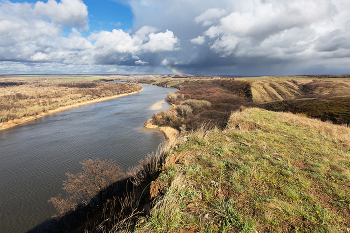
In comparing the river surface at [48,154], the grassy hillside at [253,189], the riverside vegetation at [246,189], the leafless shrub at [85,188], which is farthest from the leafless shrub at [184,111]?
the grassy hillside at [253,189]

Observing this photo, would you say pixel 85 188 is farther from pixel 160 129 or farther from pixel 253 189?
pixel 160 129

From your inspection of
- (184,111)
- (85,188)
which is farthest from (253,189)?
(184,111)

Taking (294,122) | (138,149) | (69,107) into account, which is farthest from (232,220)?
(69,107)

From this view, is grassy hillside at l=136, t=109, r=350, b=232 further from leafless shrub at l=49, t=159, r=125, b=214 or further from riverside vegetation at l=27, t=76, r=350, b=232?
leafless shrub at l=49, t=159, r=125, b=214

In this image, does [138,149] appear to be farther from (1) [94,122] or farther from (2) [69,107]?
(2) [69,107]

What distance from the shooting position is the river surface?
47.3 feet

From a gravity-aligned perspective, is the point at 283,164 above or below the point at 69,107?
above

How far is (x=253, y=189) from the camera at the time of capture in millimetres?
4512

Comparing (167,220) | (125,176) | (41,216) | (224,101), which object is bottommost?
(41,216)

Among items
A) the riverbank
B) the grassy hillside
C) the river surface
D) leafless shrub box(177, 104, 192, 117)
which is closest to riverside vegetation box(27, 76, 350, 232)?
the grassy hillside

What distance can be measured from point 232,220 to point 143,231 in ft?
6.60

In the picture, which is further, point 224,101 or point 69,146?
point 224,101

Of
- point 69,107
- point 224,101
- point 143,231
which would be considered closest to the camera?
point 143,231

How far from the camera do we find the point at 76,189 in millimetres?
14797
